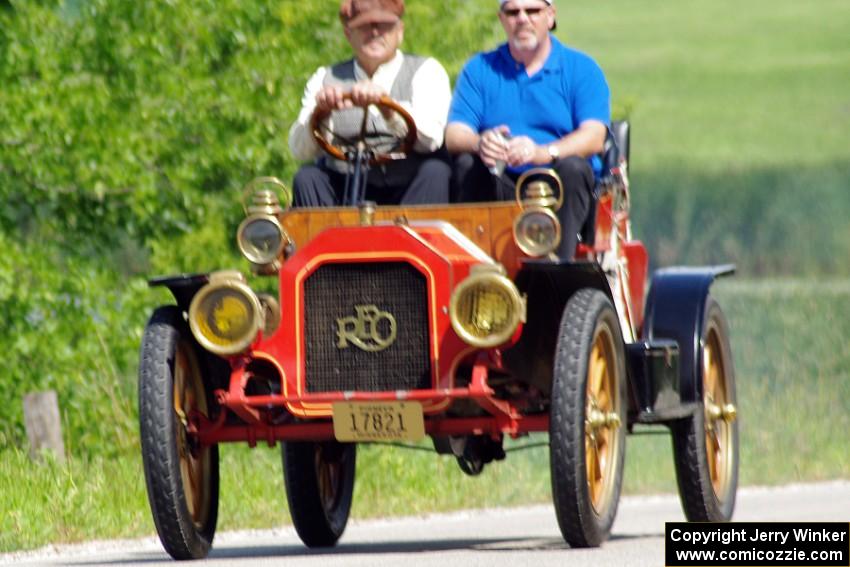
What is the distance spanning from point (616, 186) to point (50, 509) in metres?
3.04

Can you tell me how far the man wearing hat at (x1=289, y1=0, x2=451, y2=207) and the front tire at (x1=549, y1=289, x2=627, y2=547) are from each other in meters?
1.08

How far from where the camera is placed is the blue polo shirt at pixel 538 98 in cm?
1018

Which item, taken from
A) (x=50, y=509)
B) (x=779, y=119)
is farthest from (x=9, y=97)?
(x=779, y=119)

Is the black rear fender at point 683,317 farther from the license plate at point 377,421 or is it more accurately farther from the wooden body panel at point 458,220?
the license plate at point 377,421

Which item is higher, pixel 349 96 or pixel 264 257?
pixel 349 96

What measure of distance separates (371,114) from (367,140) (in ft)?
0.40

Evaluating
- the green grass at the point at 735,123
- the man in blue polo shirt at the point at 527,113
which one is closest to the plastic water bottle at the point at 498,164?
the man in blue polo shirt at the point at 527,113

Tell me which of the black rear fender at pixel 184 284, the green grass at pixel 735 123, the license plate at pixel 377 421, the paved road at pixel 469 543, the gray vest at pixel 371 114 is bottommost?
the paved road at pixel 469 543

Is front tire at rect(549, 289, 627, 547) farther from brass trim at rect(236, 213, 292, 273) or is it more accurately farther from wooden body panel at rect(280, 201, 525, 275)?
brass trim at rect(236, 213, 292, 273)

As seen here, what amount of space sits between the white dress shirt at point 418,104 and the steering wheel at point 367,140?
0.05 metres

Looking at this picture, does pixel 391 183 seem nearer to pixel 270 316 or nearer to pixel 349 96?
pixel 349 96

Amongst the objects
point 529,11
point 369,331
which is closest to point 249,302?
point 369,331

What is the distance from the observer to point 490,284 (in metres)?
8.94

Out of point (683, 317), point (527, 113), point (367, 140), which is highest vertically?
point (527, 113)
